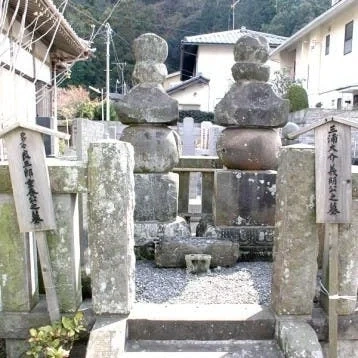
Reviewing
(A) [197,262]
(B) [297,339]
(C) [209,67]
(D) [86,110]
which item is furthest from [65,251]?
(C) [209,67]

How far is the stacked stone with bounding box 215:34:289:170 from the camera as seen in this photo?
154 inches

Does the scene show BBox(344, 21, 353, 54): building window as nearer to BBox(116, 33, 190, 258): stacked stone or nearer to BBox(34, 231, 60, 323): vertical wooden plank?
BBox(116, 33, 190, 258): stacked stone

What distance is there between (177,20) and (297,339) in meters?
37.3

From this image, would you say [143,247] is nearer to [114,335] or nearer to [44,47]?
[114,335]

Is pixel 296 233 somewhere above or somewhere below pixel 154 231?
above

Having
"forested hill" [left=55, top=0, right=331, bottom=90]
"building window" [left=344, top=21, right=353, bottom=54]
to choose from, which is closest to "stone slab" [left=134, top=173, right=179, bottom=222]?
"building window" [left=344, top=21, right=353, bottom=54]

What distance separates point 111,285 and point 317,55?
66.5 feet

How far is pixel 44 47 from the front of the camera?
12.8 metres

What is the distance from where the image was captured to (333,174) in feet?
7.88

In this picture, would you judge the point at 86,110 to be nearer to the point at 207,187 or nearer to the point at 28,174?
the point at 207,187

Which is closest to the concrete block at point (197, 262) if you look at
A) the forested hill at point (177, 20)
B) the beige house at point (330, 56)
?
the beige house at point (330, 56)

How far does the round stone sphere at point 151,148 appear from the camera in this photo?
400 cm

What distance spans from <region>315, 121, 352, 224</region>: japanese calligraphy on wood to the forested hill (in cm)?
2607

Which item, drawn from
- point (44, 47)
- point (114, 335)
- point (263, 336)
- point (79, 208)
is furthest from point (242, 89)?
point (44, 47)
